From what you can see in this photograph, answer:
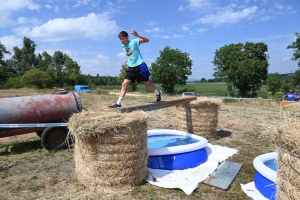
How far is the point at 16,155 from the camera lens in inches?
233

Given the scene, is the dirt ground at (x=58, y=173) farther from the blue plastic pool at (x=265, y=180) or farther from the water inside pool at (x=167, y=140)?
the water inside pool at (x=167, y=140)

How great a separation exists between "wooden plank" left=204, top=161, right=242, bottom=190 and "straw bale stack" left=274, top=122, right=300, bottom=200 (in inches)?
65.1

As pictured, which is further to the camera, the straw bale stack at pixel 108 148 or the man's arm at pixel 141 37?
the man's arm at pixel 141 37

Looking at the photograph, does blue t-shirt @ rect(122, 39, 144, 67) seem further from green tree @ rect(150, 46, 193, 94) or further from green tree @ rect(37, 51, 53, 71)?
green tree @ rect(37, 51, 53, 71)

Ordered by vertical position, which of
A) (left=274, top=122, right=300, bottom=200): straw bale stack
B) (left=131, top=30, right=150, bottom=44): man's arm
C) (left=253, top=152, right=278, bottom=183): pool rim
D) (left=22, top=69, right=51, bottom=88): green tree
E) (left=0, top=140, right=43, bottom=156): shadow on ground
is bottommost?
(left=0, top=140, right=43, bottom=156): shadow on ground

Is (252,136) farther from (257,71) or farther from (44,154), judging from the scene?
(257,71)

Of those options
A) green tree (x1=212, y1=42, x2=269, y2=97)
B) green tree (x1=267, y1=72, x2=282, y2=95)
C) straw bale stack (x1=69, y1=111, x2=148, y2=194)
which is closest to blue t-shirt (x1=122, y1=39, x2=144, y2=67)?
straw bale stack (x1=69, y1=111, x2=148, y2=194)

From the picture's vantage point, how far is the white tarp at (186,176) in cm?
407

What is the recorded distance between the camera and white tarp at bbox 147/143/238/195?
4075 mm

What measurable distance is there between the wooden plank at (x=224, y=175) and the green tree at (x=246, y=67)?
37203 millimetres

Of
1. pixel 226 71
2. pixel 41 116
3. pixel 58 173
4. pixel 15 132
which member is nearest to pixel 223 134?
pixel 58 173

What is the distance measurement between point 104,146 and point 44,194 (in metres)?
1.27

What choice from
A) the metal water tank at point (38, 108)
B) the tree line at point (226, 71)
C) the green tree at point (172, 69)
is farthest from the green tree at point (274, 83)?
the metal water tank at point (38, 108)

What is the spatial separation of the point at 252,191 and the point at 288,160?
1848 millimetres
